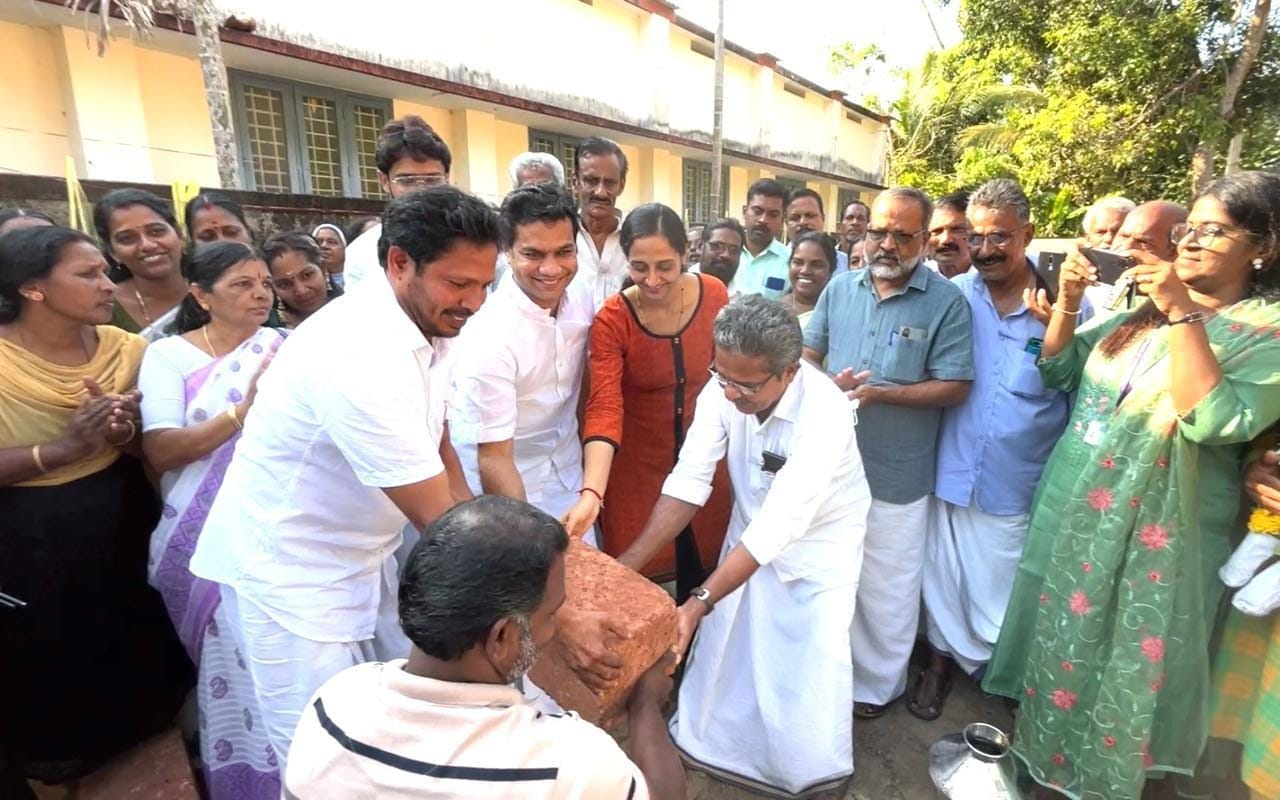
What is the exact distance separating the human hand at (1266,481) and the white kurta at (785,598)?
3.81ft

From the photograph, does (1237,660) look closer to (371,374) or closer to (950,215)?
(950,215)

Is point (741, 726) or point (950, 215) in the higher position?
point (950, 215)

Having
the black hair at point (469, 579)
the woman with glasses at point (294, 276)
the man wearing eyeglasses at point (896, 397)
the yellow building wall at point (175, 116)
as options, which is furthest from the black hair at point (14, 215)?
the yellow building wall at point (175, 116)

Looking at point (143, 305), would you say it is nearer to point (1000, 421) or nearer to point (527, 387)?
point (527, 387)

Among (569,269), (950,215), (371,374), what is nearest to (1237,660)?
(950,215)

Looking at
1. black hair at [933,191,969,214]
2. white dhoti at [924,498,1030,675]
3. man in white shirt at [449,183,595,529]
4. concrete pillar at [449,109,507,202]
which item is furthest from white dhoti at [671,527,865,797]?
concrete pillar at [449,109,507,202]

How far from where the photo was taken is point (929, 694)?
3160 mm

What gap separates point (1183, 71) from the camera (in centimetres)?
1111

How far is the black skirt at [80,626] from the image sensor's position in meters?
2.18

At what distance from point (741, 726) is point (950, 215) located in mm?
2590

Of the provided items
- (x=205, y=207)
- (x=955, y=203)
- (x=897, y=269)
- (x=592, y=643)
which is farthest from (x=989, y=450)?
(x=205, y=207)

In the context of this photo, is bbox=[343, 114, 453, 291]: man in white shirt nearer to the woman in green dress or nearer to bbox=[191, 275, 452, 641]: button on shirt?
bbox=[191, 275, 452, 641]: button on shirt

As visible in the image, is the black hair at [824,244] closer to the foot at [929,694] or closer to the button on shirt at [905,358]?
the button on shirt at [905,358]

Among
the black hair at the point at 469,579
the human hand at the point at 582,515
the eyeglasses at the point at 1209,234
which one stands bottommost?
the human hand at the point at 582,515
